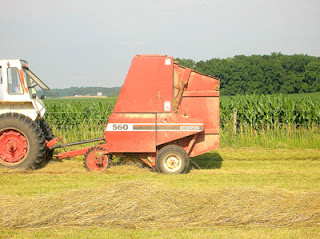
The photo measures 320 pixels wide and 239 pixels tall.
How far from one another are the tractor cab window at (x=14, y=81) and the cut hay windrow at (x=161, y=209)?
3738 millimetres

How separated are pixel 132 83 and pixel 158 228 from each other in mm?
4064

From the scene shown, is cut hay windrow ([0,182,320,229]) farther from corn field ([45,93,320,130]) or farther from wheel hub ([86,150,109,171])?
corn field ([45,93,320,130])

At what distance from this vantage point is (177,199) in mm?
5516

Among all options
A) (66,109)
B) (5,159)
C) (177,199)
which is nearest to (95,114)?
(66,109)

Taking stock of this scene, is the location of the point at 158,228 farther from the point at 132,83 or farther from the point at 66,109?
the point at 66,109

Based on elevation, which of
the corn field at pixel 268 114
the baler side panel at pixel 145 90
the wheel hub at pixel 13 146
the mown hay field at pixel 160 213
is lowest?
the mown hay field at pixel 160 213

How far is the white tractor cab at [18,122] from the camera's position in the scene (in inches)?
340

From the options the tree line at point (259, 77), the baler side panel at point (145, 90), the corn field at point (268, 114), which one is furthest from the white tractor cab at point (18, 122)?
the tree line at point (259, 77)

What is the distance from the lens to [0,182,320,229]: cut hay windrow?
16.6 feet

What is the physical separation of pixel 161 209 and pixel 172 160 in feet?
10.3

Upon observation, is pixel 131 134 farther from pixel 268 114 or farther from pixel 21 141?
pixel 268 114

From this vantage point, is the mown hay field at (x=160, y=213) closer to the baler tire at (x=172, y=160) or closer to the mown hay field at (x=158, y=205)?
the mown hay field at (x=158, y=205)

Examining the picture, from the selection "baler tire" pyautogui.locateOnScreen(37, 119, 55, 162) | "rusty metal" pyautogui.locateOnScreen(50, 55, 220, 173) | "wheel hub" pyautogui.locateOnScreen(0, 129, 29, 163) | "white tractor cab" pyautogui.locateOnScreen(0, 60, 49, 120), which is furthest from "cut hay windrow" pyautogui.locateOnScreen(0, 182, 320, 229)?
"baler tire" pyautogui.locateOnScreen(37, 119, 55, 162)

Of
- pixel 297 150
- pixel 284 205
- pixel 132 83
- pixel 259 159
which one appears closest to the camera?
pixel 284 205
